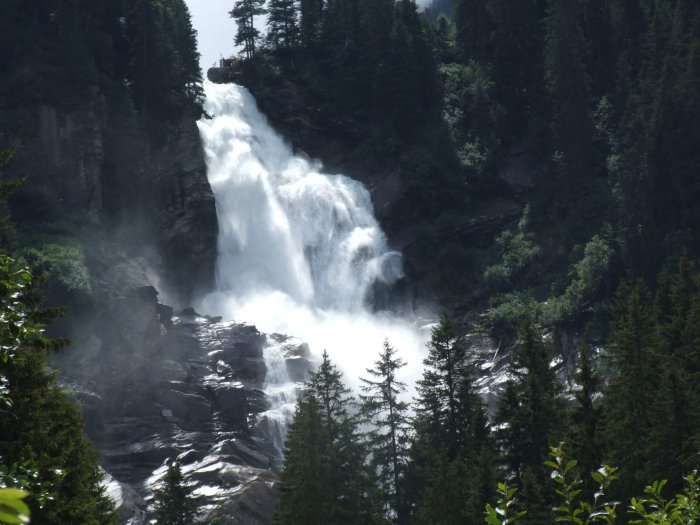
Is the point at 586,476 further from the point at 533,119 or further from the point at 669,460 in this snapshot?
the point at 533,119

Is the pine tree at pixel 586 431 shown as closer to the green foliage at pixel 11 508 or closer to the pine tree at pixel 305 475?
the pine tree at pixel 305 475

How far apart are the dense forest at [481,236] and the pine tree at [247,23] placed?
0.60 feet

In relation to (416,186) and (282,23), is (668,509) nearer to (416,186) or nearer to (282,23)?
(416,186)

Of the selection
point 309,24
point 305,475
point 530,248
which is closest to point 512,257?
point 530,248

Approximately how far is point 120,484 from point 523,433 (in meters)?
18.7

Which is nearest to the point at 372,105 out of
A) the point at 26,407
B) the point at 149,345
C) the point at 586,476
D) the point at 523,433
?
the point at 149,345

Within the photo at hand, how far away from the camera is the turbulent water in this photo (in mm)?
70125

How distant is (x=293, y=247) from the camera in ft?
250

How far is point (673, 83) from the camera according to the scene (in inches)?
2490

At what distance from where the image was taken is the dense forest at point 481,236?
32375 mm

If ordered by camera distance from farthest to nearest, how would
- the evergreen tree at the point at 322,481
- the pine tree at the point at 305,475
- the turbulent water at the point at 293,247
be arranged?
the turbulent water at the point at 293,247, the evergreen tree at the point at 322,481, the pine tree at the point at 305,475

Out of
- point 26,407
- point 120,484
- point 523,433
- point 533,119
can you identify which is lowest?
point 120,484

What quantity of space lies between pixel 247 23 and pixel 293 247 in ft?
81.1

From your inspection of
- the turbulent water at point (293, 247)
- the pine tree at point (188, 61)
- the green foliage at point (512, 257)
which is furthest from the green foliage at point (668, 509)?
the pine tree at point (188, 61)
